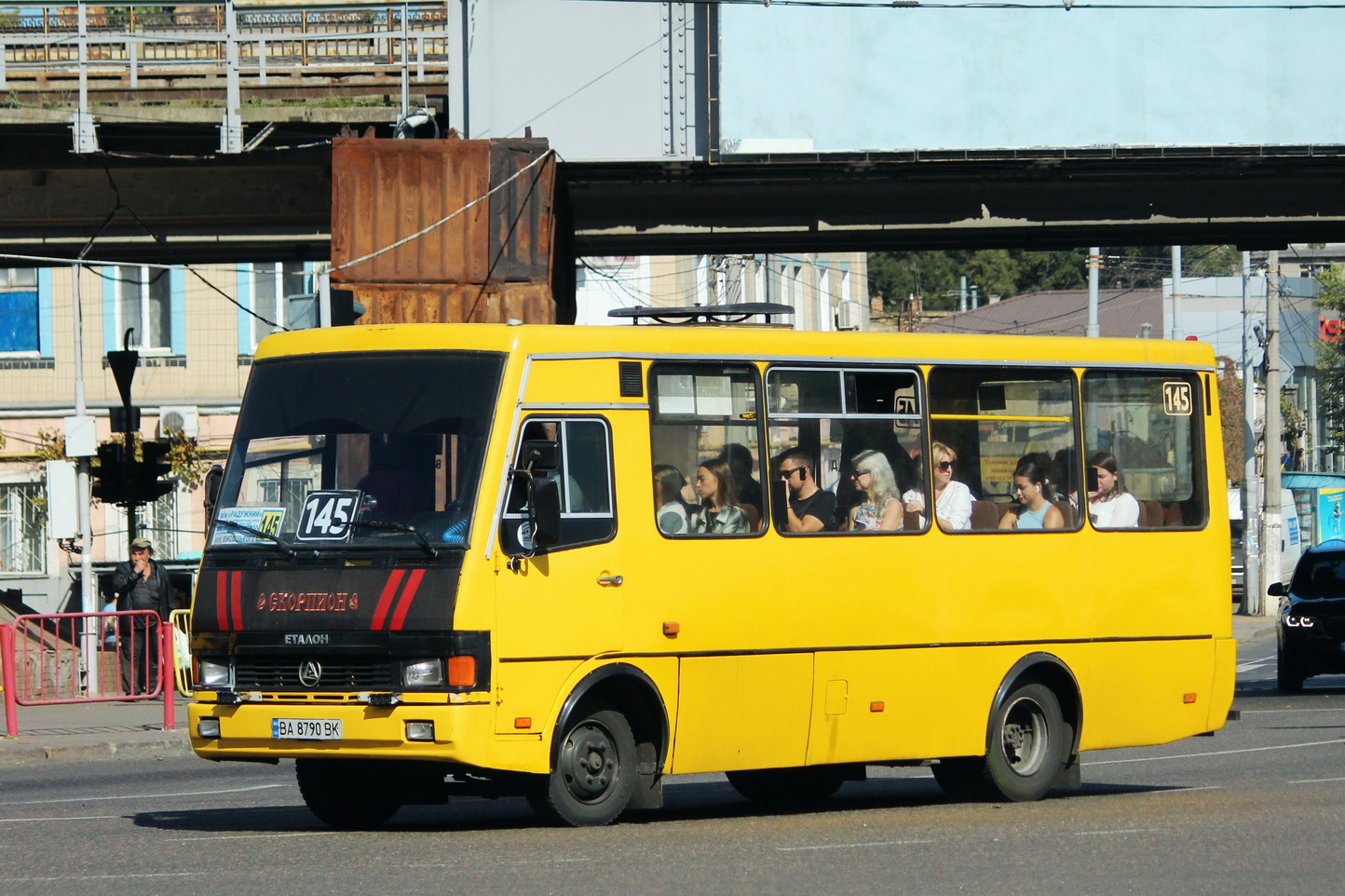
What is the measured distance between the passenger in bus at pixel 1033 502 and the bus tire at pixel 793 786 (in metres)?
1.96

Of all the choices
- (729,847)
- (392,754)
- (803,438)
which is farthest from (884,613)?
(392,754)

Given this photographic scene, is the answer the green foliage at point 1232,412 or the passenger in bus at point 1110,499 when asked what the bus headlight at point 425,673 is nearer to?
the passenger in bus at point 1110,499

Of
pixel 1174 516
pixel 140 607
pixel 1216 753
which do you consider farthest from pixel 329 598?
pixel 140 607

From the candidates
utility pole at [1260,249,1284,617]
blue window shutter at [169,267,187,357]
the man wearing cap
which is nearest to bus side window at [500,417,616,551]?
the man wearing cap

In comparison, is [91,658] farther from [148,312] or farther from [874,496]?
[148,312]

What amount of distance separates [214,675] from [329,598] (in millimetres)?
888

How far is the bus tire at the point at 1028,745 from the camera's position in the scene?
12781mm

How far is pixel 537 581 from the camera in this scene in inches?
418

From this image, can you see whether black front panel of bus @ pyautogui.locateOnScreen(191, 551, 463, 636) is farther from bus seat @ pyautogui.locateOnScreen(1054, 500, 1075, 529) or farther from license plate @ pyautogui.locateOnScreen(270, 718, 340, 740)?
bus seat @ pyautogui.locateOnScreen(1054, 500, 1075, 529)

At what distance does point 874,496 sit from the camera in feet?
40.5

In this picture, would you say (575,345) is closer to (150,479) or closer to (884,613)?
(884,613)

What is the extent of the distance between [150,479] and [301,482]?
13.3m

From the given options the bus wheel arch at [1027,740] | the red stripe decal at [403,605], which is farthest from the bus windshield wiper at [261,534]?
the bus wheel arch at [1027,740]

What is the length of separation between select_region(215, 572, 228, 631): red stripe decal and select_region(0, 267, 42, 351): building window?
32.3 metres
